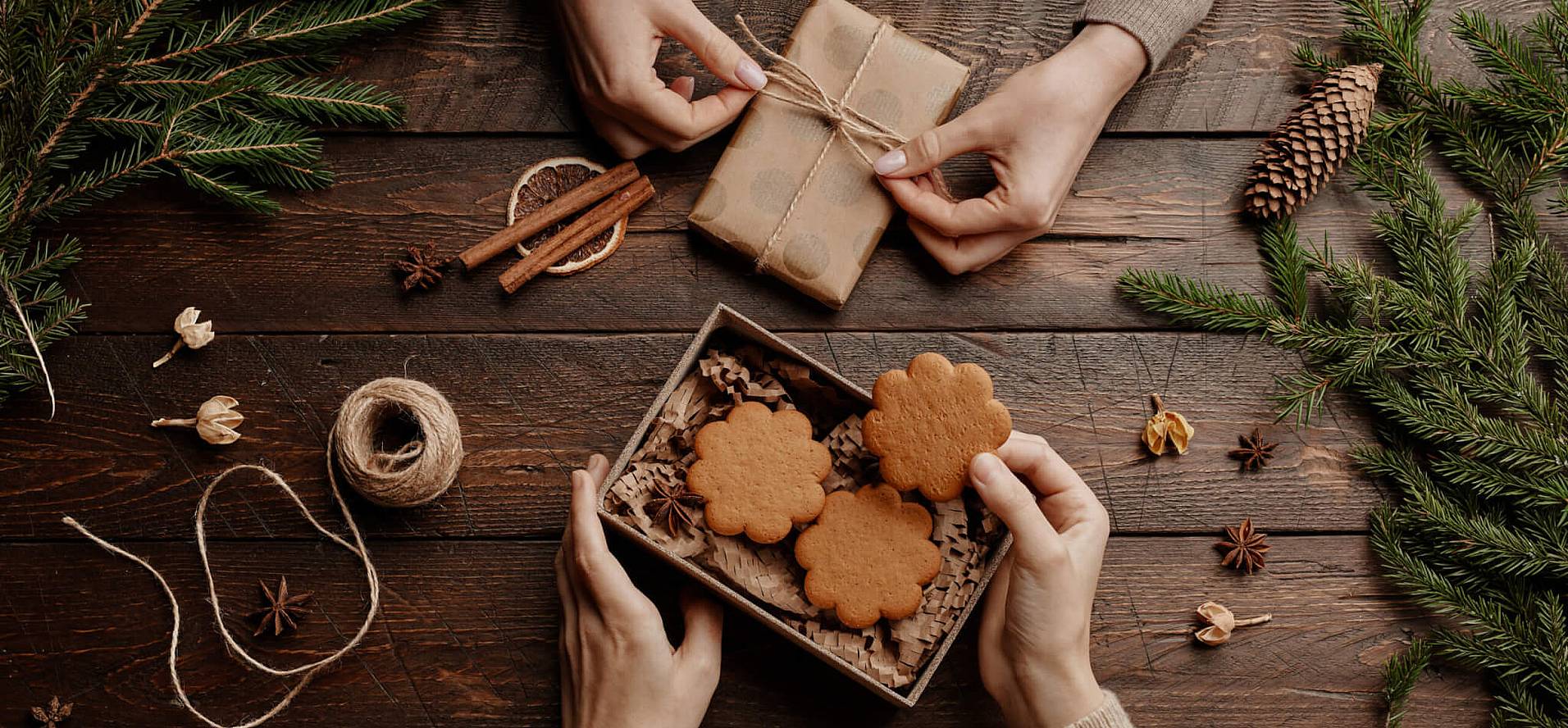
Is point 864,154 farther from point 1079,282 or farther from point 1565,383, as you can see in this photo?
point 1565,383

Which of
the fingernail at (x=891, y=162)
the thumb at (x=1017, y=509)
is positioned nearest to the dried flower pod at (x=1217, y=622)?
the thumb at (x=1017, y=509)

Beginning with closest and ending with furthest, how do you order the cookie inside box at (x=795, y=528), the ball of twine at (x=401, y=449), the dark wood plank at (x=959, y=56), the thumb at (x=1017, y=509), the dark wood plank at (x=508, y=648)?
the thumb at (x=1017, y=509)
the cookie inside box at (x=795, y=528)
the ball of twine at (x=401, y=449)
the dark wood plank at (x=508, y=648)
the dark wood plank at (x=959, y=56)

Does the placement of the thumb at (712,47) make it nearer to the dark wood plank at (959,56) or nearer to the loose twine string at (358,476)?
the dark wood plank at (959,56)

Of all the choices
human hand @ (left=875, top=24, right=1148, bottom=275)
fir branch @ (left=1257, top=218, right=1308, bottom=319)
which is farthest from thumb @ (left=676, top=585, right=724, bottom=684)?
fir branch @ (left=1257, top=218, right=1308, bottom=319)

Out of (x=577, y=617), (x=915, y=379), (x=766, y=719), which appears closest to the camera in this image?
(x=915, y=379)

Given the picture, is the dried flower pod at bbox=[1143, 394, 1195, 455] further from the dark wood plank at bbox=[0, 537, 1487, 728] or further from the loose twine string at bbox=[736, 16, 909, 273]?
the loose twine string at bbox=[736, 16, 909, 273]

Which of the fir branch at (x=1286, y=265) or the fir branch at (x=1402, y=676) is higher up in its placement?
the fir branch at (x=1286, y=265)

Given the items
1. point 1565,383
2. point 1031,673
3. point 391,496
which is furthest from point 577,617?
point 1565,383
